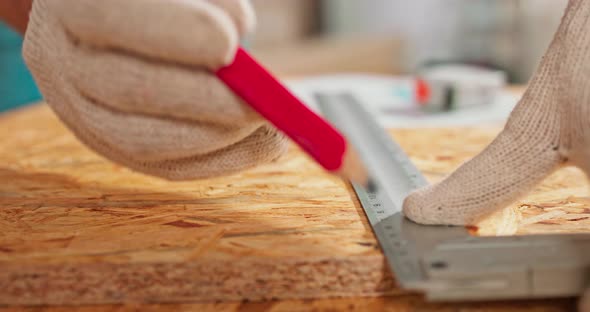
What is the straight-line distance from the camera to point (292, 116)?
65cm

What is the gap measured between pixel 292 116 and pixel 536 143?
0.81 ft

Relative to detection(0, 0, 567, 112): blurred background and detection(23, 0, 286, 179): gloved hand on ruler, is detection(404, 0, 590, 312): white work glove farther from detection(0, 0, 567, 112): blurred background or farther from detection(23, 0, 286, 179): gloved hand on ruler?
detection(0, 0, 567, 112): blurred background

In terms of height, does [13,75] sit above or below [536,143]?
below

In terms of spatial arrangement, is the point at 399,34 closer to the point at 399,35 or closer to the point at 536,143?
the point at 399,35

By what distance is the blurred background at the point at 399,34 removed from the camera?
10.5 feet

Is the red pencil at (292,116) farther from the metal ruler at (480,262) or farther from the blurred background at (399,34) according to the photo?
the blurred background at (399,34)

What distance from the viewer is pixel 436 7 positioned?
3.67 metres

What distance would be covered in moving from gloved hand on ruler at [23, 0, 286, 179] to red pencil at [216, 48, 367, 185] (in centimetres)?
2

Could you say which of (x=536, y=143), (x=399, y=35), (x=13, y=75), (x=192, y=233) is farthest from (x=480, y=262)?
(x=399, y=35)

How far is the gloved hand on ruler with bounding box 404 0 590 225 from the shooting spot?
2.12 ft

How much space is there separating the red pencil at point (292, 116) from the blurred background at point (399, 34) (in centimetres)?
236

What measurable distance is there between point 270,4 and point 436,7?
0.89 meters

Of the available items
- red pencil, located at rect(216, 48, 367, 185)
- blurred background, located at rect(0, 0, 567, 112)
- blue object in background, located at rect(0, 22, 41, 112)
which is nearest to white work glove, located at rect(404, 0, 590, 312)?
red pencil, located at rect(216, 48, 367, 185)

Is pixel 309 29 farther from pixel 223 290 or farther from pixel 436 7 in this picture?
pixel 223 290
